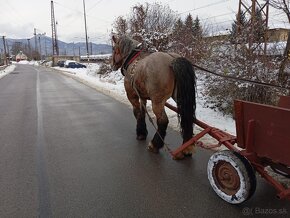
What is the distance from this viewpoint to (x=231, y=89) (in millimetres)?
7984

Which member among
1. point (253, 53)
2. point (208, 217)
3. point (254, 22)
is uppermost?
point (254, 22)

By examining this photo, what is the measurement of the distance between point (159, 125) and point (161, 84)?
70 centimetres

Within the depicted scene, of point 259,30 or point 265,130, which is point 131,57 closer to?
point 265,130

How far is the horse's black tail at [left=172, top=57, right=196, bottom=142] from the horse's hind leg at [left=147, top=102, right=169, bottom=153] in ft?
1.39

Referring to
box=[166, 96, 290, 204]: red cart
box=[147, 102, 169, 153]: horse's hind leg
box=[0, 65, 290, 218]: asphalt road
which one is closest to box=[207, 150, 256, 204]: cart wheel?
box=[166, 96, 290, 204]: red cart

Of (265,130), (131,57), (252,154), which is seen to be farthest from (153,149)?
(265,130)

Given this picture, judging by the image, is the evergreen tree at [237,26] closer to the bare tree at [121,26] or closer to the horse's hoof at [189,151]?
the horse's hoof at [189,151]

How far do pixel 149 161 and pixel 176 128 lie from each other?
2.19 metres

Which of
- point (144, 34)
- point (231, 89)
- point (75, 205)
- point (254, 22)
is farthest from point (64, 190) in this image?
point (144, 34)

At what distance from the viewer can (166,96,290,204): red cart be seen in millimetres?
3012

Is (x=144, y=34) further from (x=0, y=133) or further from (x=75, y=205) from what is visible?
(x=75, y=205)

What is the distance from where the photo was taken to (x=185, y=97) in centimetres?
468

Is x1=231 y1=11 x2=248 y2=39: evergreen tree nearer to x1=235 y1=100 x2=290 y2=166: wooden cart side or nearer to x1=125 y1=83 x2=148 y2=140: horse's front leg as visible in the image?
x1=125 y1=83 x2=148 y2=140: horse's front leg

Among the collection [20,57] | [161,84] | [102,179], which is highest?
[20,57]
